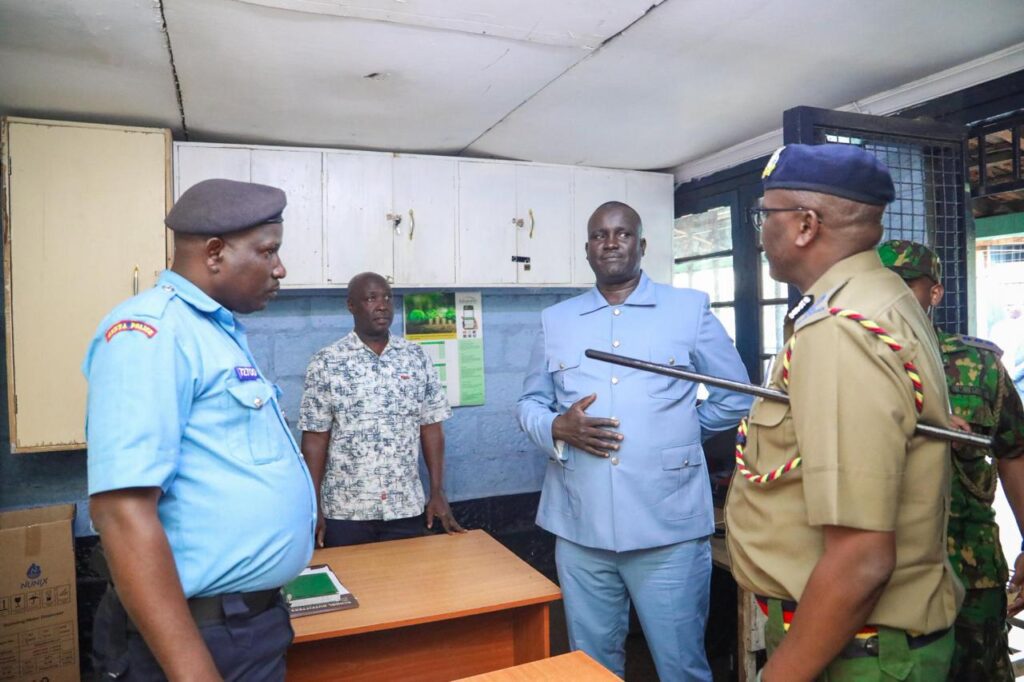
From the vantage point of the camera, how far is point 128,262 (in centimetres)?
293

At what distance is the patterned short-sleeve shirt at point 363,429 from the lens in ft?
9.48

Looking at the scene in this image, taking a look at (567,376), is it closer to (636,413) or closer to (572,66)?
(636,413)

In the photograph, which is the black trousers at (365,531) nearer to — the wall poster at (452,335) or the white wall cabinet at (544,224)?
the wall poster at (452,335)

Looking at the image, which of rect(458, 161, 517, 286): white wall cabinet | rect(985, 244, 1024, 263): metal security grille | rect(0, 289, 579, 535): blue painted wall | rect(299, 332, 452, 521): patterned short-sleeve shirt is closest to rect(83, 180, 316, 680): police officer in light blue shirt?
rect(299, 332, 452, 521): patterned short-sleeve shirt

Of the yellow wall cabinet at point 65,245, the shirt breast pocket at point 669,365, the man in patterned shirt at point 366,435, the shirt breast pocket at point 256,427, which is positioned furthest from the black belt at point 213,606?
the yellow wall cabinet at point 65,245

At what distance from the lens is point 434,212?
343cm

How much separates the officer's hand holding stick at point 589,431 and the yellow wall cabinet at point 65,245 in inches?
76.4

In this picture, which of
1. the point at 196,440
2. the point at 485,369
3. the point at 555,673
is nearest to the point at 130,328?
the point at 196,440

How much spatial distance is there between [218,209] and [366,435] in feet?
5.76

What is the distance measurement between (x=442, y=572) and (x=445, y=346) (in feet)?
5.93

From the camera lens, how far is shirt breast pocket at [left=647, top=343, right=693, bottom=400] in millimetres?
2137

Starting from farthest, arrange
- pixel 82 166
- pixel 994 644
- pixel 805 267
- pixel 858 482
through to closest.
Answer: pixel 82 166
pixel 994 644
pixel 805 267
pixel 858 482

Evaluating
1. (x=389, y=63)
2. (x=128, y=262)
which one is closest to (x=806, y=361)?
(x=389, y=63)

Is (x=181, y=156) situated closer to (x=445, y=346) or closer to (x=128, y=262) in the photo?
(x=128, y=262)
